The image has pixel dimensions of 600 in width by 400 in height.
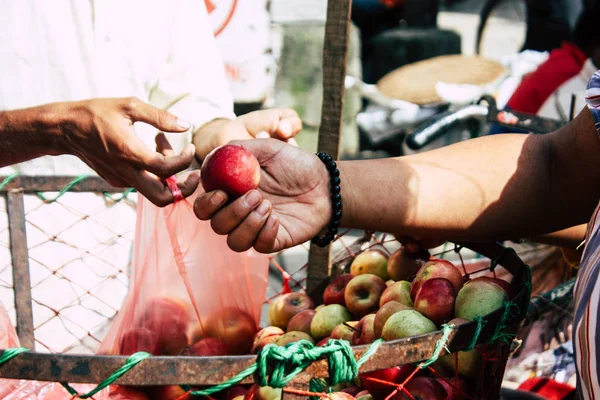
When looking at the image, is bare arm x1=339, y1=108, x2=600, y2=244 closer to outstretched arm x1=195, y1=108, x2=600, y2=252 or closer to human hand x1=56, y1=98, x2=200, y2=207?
outstretched arm x1=195, y1=108, x2=600, y2=252

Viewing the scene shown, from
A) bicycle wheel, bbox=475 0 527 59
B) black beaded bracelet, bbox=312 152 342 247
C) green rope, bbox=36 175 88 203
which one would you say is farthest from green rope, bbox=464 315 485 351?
bicycle wheel, bbox=475 0 527 59

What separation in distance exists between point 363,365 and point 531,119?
1.63 m

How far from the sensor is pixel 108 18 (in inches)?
75.5

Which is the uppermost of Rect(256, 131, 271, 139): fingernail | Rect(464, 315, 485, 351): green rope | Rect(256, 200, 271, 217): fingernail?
Rect(256, 131, 271, 139): fingernail

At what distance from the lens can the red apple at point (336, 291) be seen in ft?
6.24

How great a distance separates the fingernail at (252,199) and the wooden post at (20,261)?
89 cm

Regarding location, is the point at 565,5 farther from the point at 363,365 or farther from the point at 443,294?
the point at 363,365

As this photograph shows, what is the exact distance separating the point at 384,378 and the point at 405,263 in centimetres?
52

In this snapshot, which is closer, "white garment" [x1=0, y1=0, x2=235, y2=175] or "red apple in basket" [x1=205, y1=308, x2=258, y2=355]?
"red apple in basket" [x1=205, y1=308, x2=258, y2=355]

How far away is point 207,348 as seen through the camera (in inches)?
65.5

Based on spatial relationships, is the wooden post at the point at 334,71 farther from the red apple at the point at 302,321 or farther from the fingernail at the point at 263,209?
the fingernail at the point at 263,209

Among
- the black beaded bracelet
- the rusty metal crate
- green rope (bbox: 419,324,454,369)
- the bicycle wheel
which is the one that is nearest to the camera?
the rusty metal crate

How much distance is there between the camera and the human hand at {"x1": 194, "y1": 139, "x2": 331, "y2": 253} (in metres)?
1.39

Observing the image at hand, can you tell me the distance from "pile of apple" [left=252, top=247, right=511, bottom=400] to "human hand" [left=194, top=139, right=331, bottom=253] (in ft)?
0.94
